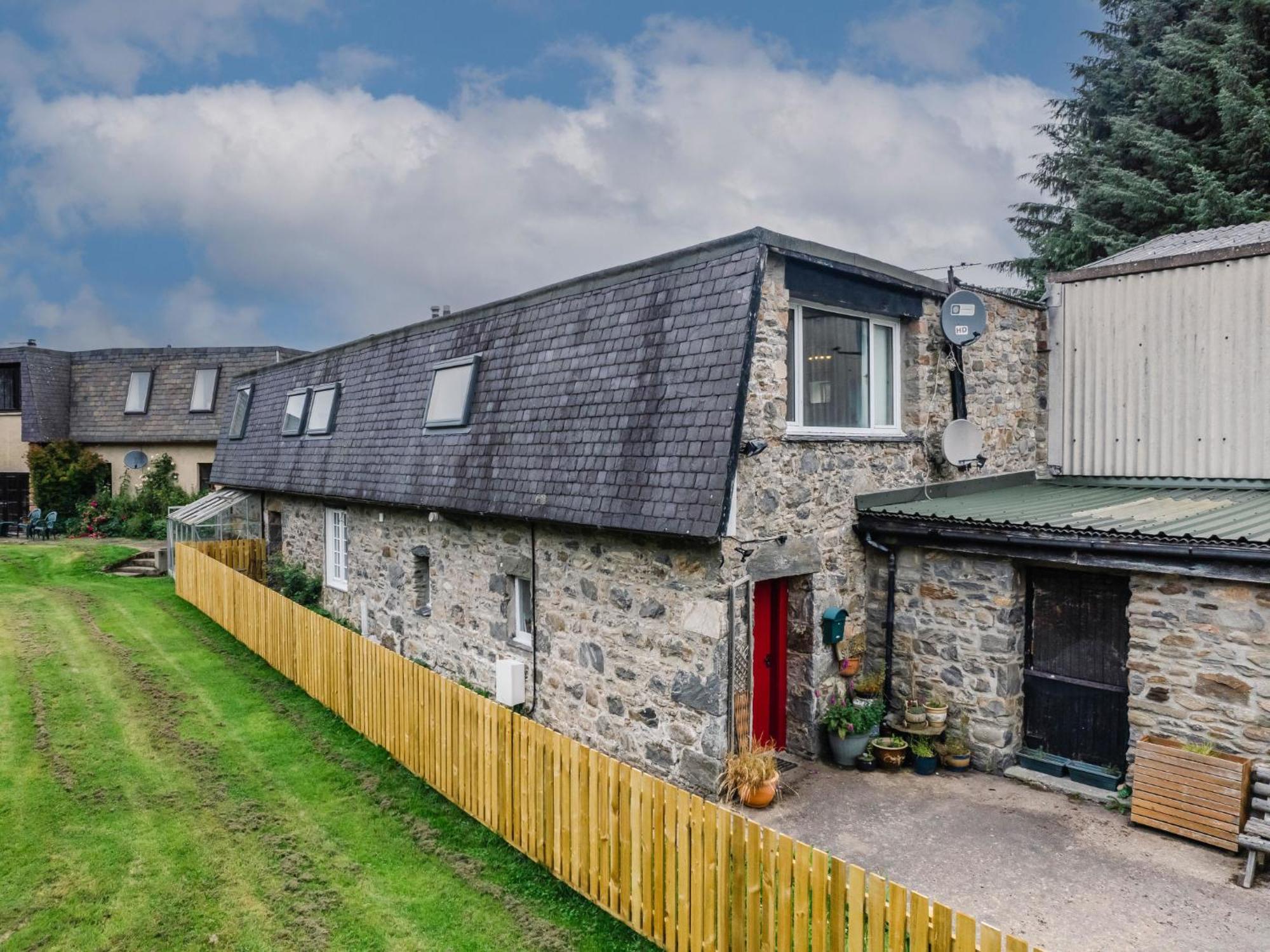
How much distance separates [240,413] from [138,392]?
38.7ft

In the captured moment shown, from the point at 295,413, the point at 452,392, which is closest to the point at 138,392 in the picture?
the point at 295,413

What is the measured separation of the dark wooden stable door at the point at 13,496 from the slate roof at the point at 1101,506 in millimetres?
31406

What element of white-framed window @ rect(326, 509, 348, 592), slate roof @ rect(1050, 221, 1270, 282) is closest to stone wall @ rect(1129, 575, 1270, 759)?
slate roof @ rect(1050, 221, 1270, 282)

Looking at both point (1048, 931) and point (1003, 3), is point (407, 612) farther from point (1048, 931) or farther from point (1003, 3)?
point (1003, 3)

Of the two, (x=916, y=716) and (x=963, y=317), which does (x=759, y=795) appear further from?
(x=963, y=317)

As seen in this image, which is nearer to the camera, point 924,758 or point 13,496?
point 924,758

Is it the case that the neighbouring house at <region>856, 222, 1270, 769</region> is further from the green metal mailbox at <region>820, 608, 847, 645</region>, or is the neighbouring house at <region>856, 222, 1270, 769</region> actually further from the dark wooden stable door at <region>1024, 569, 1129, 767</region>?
the green metal mailbox at <region>820, 608, 847, 645</region>

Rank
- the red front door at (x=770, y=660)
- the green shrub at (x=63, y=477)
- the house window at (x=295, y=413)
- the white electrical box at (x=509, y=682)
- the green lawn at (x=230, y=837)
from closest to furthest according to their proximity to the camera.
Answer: the green lawn at (x=230, y=837)
the red front door at (x=770, y=660)
the white electrical box at (x=509, y=682)
the house window at (x=295, y=413)
the green shrub at (x=63, y=477)

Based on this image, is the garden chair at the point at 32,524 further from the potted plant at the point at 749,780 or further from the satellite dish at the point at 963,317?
the satellite dish at the point at 963,317

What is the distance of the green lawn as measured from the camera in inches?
230

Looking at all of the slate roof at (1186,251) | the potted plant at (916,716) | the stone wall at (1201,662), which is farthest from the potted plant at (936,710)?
the slate roof at (1186,251)

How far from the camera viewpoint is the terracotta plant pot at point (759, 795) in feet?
23.9

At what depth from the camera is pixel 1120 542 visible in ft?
23.6

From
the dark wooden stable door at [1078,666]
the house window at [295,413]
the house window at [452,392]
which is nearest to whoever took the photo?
the dark wooden stable door at [1078,666]
